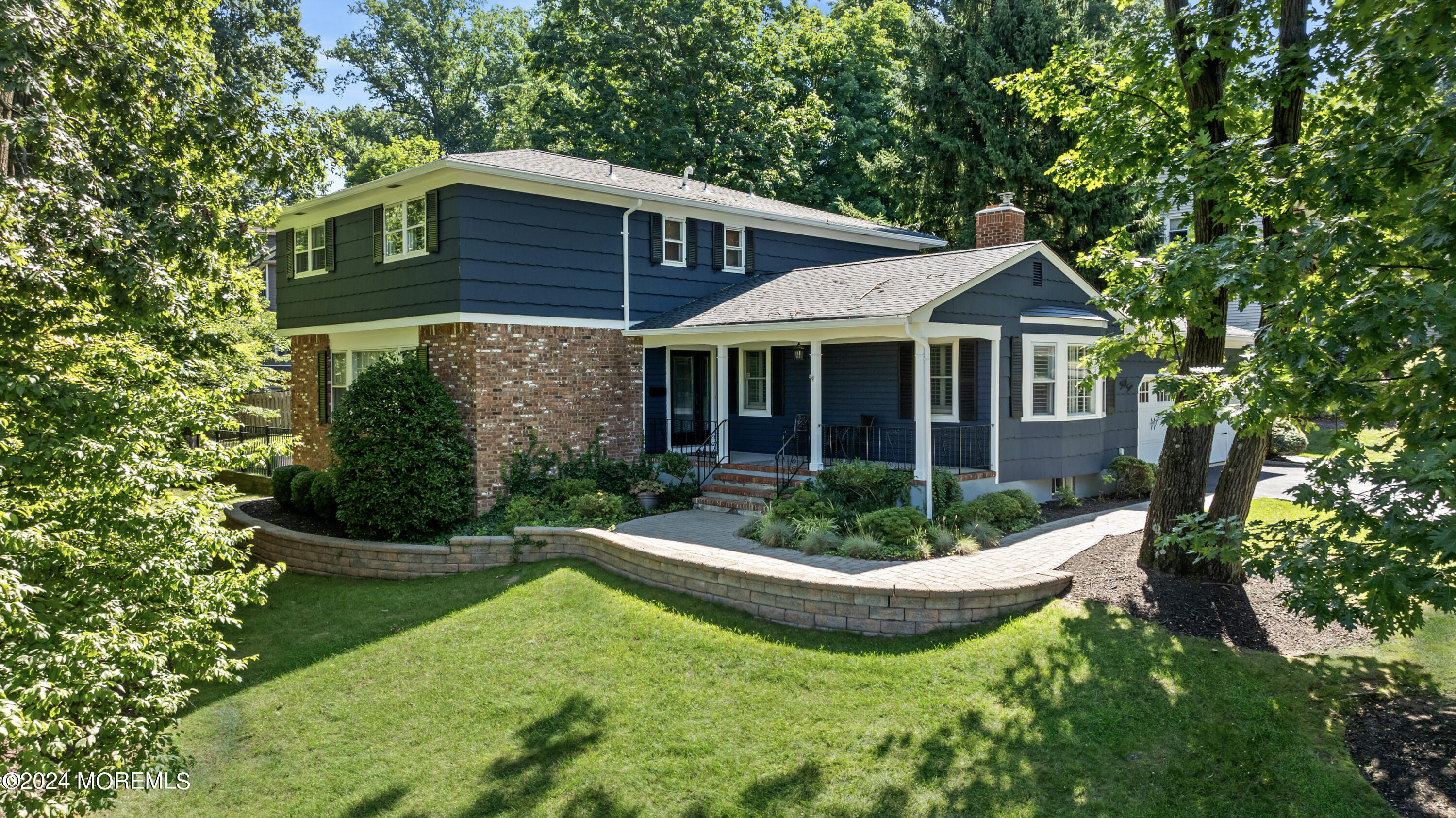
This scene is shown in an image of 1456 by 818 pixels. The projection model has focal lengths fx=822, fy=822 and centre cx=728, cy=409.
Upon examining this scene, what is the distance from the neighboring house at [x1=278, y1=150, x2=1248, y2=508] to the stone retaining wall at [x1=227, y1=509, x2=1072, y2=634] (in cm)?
177

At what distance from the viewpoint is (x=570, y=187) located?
13.3 m

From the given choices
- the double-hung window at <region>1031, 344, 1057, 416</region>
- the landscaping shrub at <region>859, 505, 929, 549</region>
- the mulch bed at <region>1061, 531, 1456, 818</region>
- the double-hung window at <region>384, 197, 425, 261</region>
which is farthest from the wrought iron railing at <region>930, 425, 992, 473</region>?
the double-hung window at <region>384, 197, 425, 261</region>

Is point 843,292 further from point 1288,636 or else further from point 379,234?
point 379,234

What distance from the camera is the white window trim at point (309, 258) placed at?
16.2 meters

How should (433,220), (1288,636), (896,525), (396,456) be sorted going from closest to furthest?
1. (1288,636)
2. (896,525)
3. (396,456)
4. (433,220)

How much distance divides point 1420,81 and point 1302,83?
5.89 ft

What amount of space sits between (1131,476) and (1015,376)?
10.5 ft

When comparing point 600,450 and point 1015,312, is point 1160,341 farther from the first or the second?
point 600,450

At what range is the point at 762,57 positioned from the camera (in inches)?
1070

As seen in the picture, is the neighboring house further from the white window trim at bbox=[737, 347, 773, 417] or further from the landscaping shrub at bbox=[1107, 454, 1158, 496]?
the landscaping shrub at bbox=[1107, 454, 1158, 496]

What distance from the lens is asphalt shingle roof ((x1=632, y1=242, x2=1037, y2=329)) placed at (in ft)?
37.7

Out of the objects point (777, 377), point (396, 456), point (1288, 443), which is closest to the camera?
point (396, 456)

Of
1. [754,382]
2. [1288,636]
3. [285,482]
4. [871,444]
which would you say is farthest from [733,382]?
[1288,636]

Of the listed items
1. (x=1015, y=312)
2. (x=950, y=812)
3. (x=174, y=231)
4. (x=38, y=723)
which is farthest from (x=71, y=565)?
(x=1015, y=312)
